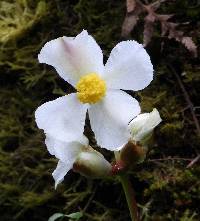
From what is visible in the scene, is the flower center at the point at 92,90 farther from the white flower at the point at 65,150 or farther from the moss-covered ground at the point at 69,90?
the moss-covered ground at the point at 69,90

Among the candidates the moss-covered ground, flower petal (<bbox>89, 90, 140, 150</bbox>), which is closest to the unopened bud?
flower petal (<bbox>89, 90, 140, 150</bbox>)

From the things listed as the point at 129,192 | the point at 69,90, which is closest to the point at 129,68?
the point at 129,192

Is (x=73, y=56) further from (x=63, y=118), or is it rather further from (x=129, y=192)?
(x=129, y=192)

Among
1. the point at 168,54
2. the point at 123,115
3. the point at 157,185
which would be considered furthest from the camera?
the point at 168,54

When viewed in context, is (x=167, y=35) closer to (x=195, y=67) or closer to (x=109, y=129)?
(x=195, y=67)

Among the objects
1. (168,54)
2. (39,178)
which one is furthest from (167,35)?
(39,178)

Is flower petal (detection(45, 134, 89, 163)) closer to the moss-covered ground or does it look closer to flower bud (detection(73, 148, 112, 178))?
flower bud (detection(73, 148, 112, 178))
